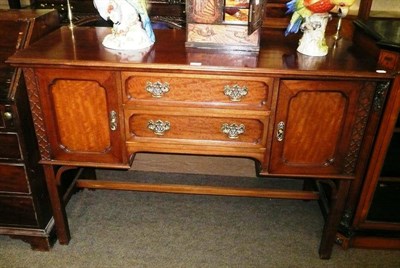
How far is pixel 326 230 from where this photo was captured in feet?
6.25

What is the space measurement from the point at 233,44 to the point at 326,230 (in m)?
1.11

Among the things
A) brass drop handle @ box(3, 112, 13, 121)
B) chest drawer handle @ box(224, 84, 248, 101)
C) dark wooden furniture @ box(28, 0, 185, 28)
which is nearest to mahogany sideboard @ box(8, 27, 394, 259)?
chest drawer handle @ box(224, 84, 248, 101)

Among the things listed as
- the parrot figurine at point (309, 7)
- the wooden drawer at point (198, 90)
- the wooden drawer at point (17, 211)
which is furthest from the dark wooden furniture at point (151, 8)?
the wooden drawer at point (17, 211)

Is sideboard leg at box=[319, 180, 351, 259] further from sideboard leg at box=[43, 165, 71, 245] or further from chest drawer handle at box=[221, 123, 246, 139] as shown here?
sideboard leg at box=[43, 165, 71, 245]

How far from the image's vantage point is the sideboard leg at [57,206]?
182 cm

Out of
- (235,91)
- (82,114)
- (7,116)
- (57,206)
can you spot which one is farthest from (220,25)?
(57,206)

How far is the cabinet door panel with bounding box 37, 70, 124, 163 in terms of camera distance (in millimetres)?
1541

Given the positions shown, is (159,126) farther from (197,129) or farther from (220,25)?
(220,25)

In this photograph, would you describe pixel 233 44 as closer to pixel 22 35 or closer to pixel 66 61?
pixel 66 61

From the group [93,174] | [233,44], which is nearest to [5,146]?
[93,174]

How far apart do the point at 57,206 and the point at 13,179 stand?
269mm

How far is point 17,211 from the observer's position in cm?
188

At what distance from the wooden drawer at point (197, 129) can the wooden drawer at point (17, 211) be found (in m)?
0.69

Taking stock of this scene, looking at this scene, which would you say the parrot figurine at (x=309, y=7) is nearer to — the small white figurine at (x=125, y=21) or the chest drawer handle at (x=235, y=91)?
the chest drawer handle at (x=235, y=91)
